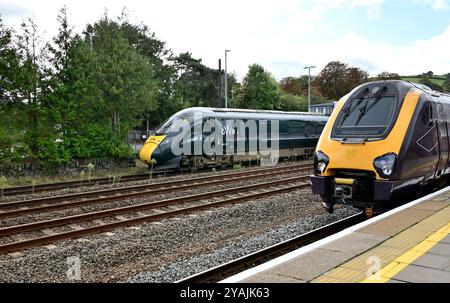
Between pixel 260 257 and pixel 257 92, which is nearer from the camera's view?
pixel 260 257

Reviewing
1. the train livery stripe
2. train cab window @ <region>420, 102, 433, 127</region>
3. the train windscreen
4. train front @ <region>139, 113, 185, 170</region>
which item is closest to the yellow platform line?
the train livery stripe

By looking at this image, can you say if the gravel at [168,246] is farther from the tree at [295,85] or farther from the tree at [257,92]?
the tree at [295,85]

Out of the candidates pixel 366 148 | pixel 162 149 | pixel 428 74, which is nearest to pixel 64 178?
pixel 162 149

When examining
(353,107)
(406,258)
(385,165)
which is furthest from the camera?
(353,107)

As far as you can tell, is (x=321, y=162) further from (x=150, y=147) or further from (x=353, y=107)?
(x=150, y=147)

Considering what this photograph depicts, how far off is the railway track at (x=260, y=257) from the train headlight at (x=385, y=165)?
154 cm

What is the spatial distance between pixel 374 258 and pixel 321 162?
332cm

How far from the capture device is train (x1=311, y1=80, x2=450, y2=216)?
6.95 metres

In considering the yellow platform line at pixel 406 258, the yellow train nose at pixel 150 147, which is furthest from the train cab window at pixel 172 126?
the yellow platform line at pixel 406 258

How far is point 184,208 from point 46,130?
437 inches

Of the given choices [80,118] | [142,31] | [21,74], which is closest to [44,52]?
[21,74]

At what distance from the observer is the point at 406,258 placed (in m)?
4.43

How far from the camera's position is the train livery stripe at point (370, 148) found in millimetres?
6992
